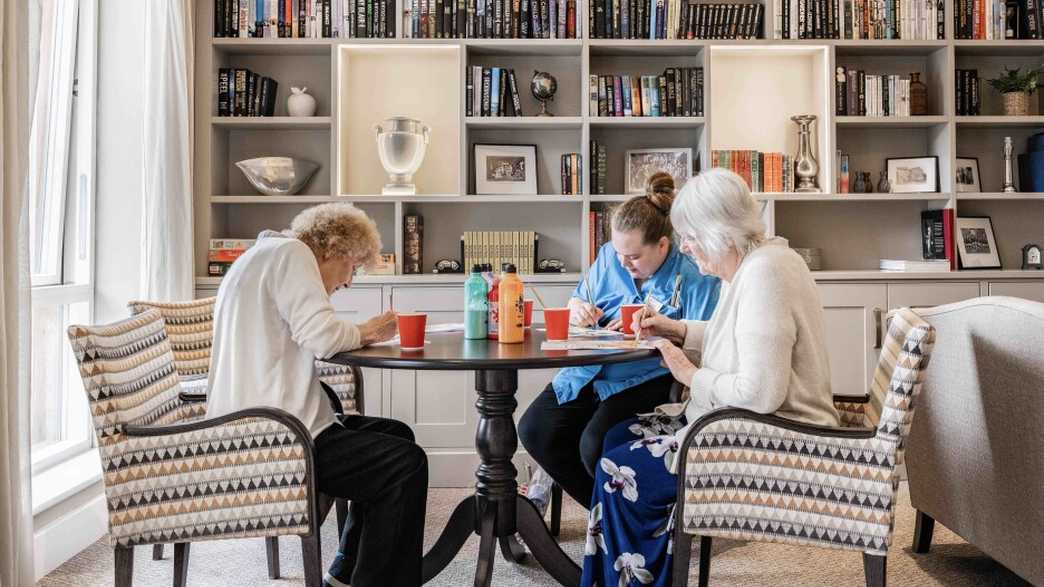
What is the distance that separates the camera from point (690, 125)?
12.8 feet

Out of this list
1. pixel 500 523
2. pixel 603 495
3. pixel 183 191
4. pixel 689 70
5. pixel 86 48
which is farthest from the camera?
pixel 689 70

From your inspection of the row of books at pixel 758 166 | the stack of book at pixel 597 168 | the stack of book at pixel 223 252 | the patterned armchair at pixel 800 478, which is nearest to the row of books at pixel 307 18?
the stack of book at pixel 223 252

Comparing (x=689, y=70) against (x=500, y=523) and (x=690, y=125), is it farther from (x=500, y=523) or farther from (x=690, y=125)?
(x=500, y=523)

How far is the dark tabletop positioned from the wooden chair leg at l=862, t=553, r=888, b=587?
0.64 m

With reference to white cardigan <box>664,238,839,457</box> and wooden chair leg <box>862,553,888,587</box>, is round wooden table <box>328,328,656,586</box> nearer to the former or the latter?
white cardigan <box>664,238,839,457</box>

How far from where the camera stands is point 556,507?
285 centimetres

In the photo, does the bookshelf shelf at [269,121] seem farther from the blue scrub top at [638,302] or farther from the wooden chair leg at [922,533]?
the wooden chair leg at [922,533]

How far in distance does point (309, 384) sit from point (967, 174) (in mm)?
3565

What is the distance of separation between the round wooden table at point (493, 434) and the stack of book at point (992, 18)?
2.84 m

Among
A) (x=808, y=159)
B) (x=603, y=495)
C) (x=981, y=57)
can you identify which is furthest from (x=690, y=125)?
(x=603, y=495)

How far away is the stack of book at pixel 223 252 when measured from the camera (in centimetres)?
369

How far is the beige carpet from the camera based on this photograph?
243 centimetres

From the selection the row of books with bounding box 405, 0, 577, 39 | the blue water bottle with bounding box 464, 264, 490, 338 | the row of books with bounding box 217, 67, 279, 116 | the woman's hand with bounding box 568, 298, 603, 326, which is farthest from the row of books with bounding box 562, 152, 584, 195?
the blue water bottle with bounding box 464, 264, 490, 338

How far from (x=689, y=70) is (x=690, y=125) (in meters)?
0.25
